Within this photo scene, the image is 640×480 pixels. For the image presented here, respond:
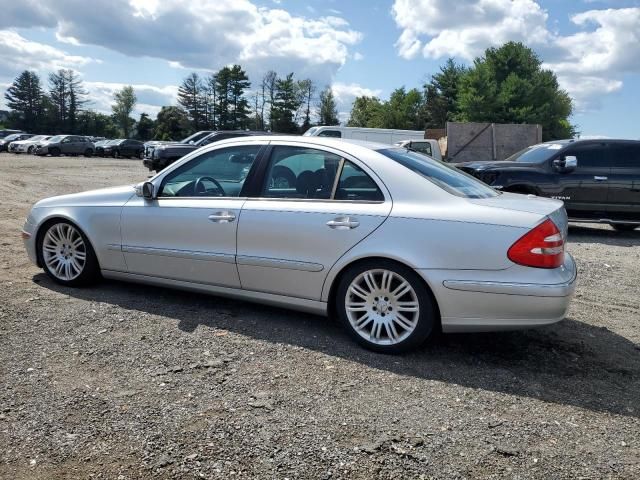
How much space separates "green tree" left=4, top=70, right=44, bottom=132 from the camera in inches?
3543

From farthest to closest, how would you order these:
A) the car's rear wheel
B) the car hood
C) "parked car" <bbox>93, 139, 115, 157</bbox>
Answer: "parked car" <bbox>93, 139, 115, 157</bbox> < the car's rear wheel < the car hood

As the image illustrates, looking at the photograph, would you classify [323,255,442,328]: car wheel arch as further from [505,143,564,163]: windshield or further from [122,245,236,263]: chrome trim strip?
[505,143,564,163]: windshield

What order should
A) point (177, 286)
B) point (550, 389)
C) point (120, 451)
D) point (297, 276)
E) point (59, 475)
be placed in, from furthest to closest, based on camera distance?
point (177, 286), point (297, 276), point (550, 389), point (120, 451), point (59, 475)

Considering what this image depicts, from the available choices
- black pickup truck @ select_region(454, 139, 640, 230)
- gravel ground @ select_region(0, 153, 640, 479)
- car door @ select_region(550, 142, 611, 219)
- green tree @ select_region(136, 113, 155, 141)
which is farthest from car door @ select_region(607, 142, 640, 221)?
green tree @ select_region(136, 113, 155, 141)

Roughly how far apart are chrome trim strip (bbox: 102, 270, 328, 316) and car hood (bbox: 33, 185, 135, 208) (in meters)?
0.63


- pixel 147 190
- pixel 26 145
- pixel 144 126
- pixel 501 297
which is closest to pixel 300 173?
pixel 147 190

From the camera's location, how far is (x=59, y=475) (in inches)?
98.4

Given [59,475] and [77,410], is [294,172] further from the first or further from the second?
[59,475]

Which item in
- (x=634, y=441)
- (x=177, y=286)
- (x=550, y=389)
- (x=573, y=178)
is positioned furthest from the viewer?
(x=573, y=178)

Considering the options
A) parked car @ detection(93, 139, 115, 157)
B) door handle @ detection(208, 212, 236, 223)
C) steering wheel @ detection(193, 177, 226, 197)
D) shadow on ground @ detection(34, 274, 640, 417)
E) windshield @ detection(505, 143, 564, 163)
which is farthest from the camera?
parked car @ detection(93, 139, 115, 157)

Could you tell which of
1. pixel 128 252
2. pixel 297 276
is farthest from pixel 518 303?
pixel 128 252

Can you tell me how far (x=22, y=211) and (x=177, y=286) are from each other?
7.20m

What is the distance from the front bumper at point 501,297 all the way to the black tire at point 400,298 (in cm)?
8

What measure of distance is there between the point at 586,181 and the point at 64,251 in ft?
28.7
